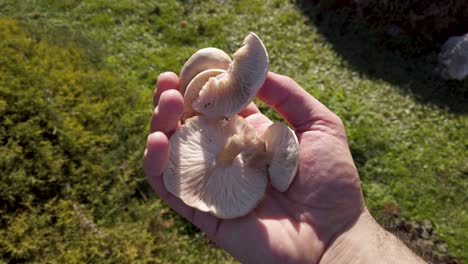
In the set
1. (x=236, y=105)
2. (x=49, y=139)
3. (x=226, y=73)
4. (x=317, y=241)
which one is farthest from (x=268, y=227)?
(x=49, y=139)

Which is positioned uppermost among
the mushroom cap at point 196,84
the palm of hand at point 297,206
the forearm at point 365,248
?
the mushroom cap at point 196,84

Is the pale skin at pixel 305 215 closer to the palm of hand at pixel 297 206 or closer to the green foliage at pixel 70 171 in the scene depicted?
the palm of hand at pixel 297 206

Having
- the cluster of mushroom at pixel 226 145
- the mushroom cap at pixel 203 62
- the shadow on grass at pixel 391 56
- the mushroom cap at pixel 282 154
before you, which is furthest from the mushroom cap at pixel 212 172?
the shadow on grass at pixel 391 56

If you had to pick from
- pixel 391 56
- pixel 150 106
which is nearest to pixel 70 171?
pixel 150 106

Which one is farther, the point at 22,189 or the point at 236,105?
the point at 22,189

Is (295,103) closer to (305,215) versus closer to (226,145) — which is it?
(226,145)

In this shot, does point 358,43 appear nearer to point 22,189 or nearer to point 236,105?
point 236,105
